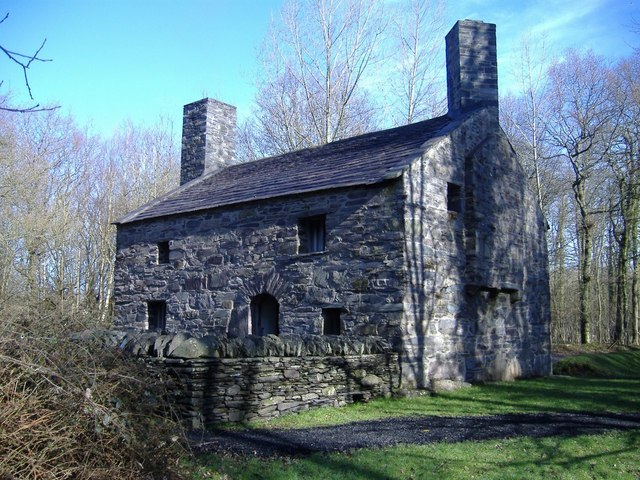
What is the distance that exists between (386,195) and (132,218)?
7.93 m

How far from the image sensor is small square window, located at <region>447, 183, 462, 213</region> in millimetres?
13625

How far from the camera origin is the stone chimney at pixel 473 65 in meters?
15.2

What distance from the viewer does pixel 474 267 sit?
13.5 metres

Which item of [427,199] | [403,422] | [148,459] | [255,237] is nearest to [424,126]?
[427,199]

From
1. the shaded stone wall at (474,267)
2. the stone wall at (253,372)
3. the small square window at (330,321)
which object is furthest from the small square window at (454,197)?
the stone wall at (253,372)

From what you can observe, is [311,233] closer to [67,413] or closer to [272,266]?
[272,266]

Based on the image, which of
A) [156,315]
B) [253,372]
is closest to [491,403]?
[253,372]

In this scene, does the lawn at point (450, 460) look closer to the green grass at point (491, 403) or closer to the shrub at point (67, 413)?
the green grass at point (491, 403)

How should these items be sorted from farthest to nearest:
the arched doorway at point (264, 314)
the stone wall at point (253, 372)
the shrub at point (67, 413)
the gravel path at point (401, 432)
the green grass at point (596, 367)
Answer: the green grass at point (596, 367)
the arched doorway at point (264, 314)
the stone wall at point (253, 372)
the gravel path at point (401, 432)
the shrub at point (67, 413)

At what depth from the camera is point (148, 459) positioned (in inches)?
190

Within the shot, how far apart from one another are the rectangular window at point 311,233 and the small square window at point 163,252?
4.48m

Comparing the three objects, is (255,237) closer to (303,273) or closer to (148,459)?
(303,273)

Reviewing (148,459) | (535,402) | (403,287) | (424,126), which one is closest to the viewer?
(148,459)

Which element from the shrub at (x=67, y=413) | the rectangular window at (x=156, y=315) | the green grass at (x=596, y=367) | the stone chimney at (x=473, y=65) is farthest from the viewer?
the green grass at (x=596, y=367)
